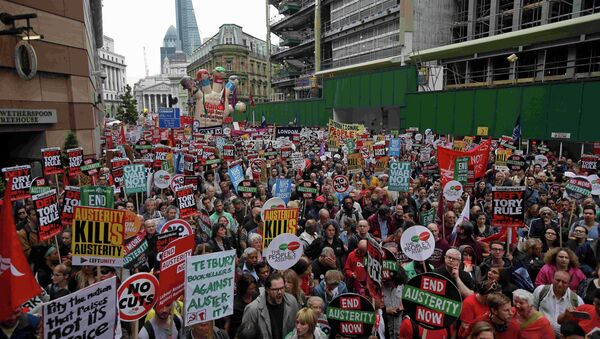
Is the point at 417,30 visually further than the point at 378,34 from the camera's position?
No

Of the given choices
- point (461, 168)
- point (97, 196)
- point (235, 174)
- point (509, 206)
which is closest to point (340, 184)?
point (235, 174)

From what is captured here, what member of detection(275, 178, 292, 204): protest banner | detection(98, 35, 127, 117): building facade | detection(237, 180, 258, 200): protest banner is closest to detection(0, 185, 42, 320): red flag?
detection(237, 180, 258, 200): protest banner

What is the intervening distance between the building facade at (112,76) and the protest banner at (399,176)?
111m

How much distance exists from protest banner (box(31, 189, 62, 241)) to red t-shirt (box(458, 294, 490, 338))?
662cm

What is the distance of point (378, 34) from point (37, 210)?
145 ft

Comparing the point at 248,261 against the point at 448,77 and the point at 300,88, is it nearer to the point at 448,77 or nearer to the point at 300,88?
the point at 448,77

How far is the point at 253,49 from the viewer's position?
9275cm

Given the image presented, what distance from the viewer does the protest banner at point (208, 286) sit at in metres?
4.50

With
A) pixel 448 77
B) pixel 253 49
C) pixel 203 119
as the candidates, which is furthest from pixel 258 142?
pixel 253 49

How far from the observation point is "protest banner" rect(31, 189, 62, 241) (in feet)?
23.3

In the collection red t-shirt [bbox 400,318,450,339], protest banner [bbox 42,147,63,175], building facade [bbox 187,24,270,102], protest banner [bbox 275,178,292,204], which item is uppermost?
building facade [bbox 187,24,270,102]

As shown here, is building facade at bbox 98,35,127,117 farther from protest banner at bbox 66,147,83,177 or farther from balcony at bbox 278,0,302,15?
protest banner at bbox 66,147,83,177

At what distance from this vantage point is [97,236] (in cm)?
558

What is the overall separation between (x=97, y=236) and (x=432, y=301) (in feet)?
14.1
